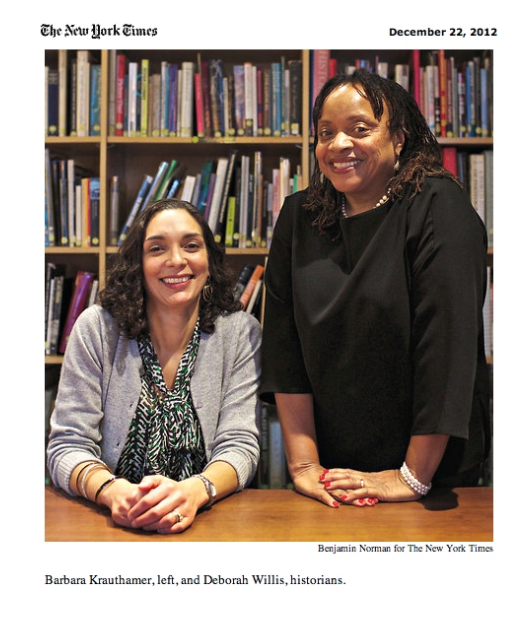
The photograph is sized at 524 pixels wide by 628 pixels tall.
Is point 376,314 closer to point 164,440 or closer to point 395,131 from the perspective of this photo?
point 395,131

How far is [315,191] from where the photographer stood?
1.26 metres

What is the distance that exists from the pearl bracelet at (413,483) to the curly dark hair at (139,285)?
476 millimetres

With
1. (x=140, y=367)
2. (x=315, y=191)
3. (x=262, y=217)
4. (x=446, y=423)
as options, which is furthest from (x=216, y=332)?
(x=262, y=217)

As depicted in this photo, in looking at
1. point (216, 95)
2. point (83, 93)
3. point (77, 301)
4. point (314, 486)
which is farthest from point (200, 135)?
point (314, 486)

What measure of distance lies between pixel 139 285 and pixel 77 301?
78 cm

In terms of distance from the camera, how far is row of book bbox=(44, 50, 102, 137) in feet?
6.36

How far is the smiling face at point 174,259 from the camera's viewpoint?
4.19 ft

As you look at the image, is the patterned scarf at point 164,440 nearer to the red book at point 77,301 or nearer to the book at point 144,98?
the red book at point 77,301

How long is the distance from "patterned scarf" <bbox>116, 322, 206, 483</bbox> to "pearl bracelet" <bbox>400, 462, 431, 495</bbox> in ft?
1.30

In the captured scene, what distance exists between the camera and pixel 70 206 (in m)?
2.00

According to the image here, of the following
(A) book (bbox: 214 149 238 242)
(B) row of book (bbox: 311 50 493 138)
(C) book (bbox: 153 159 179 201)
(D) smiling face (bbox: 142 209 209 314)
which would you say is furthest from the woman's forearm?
(B) row of book (bbox: 311 50 493 138)

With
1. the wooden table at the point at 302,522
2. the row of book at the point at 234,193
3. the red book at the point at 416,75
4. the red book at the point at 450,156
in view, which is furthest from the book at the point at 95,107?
the wooden table at the point at 302,522
